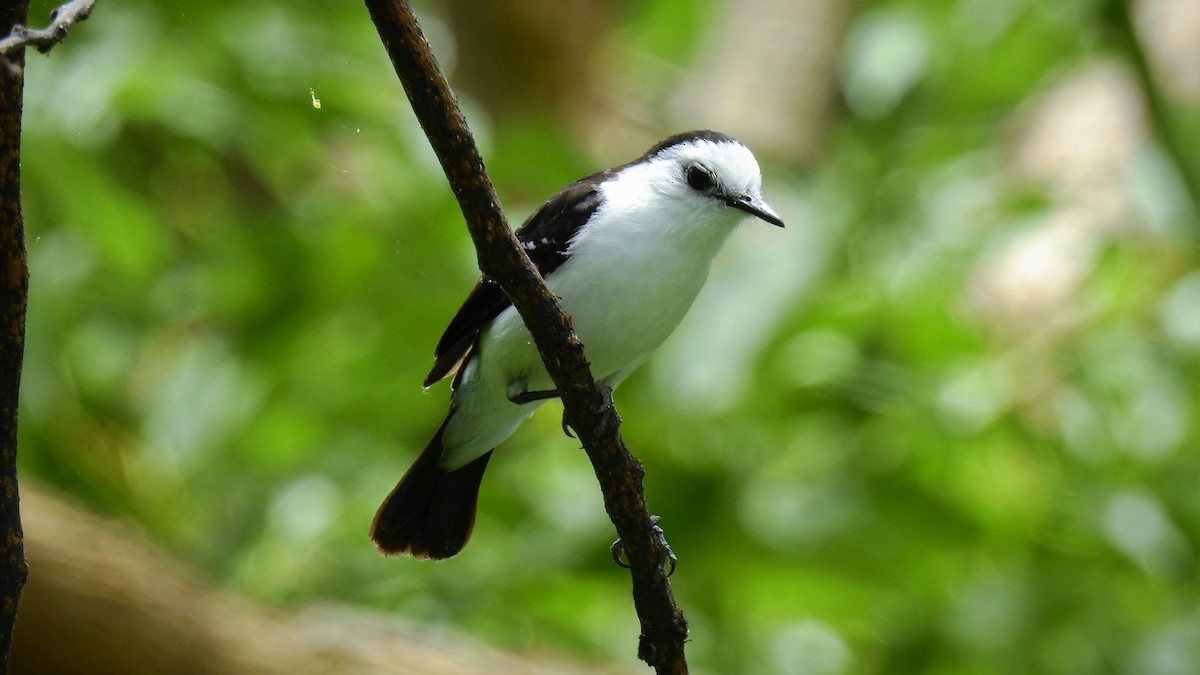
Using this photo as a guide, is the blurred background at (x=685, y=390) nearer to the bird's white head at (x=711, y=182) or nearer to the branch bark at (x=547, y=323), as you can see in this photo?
the bird's white head at (x=711, y=182)

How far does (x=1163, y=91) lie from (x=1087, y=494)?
5.37 feet

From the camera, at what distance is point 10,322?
1478 mm

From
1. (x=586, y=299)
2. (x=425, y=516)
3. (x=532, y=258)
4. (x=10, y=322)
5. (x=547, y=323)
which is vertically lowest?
(x=10, y=322)

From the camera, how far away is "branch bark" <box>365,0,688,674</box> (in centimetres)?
155

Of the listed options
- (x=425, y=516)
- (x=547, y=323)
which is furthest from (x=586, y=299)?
(x=547, y=323)

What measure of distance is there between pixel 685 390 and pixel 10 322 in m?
2.95

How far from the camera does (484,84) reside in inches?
267

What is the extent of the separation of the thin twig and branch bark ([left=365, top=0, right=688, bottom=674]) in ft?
1.05

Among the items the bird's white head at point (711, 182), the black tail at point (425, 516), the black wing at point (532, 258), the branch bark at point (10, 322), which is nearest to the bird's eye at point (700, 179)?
the bird's white head at point (711, 182)

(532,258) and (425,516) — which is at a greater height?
(532,258)

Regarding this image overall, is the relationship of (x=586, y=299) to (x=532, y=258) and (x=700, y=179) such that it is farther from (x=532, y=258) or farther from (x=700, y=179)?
(x=700, y=179)

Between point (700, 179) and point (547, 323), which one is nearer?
point (547, 323)

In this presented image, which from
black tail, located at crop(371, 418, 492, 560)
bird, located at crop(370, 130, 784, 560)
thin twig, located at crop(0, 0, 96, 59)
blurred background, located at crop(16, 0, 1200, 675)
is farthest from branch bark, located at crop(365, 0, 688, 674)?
blurred background, located at crop(16, 0, 1200, 675)

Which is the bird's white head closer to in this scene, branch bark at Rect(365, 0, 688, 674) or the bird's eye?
the bird's eye
